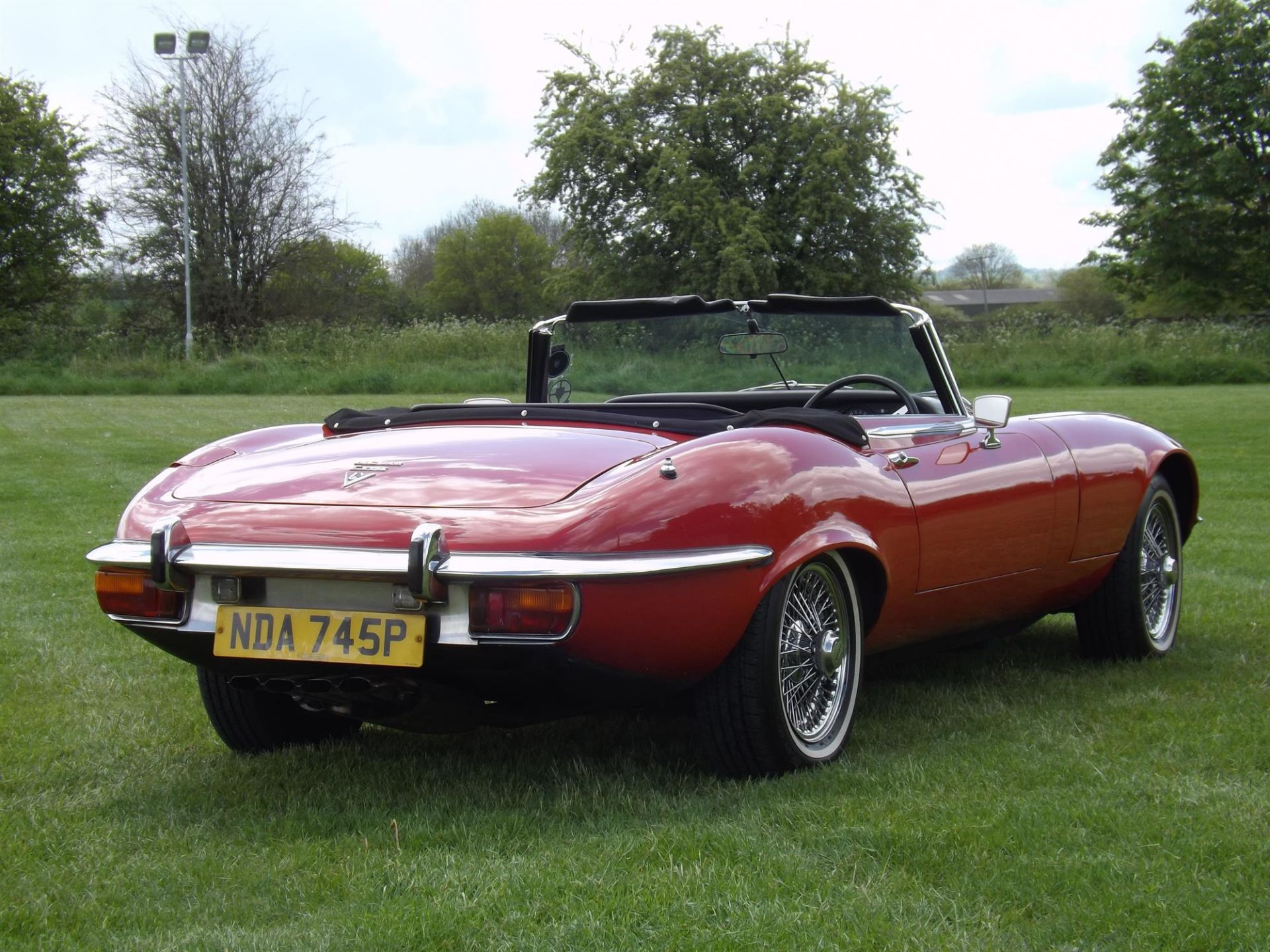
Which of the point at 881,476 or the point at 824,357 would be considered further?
the point at 824,357

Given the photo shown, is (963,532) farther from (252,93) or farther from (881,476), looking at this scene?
(252,93)

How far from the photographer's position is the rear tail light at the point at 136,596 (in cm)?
322

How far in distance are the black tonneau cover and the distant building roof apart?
307 ft

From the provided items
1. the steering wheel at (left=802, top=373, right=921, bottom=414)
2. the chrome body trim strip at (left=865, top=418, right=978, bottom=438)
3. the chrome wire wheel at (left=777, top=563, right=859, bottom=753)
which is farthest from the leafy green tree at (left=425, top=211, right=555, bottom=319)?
the chrome wire wheel at (left=777, top=563, right=859, bottom=753)

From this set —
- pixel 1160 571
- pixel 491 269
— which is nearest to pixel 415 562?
→ pixel 1160 571

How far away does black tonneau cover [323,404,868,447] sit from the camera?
358cm

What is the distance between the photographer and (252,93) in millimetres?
38219

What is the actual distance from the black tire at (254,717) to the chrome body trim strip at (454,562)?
62cm

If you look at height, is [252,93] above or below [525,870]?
above

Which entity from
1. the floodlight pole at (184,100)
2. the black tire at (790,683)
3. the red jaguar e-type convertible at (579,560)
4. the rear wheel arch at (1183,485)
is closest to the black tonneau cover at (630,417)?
the red jaguar e-type convertible at (579,560)

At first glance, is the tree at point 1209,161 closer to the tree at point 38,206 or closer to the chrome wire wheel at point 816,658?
the tree at point 38,206

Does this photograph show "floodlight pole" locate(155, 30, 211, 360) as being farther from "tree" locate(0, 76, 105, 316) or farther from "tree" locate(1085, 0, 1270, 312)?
"tree" locate(1085, 0, 1270, 312)

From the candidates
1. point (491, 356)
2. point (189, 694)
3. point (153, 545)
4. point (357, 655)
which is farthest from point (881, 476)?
point (491, 356)

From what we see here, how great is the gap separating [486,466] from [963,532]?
1.47 meters
